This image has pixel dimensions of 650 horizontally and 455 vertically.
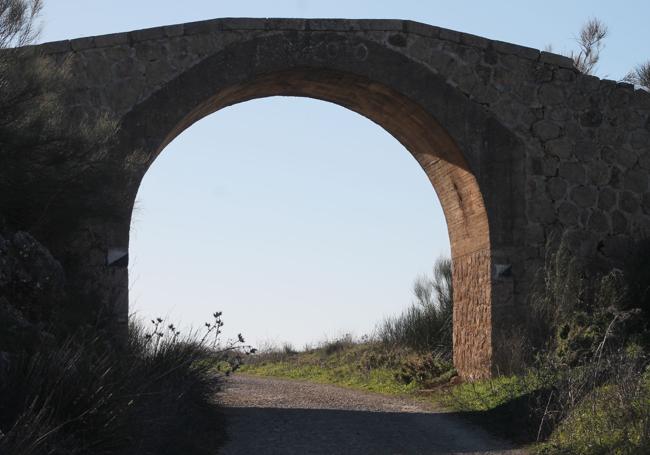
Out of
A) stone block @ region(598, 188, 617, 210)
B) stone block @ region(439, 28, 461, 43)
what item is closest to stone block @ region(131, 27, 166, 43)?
stone block @ region(439, 28, 461, 43)

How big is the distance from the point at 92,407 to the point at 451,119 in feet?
25.0

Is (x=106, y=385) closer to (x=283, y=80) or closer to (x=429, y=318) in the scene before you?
(x=283, y=80)

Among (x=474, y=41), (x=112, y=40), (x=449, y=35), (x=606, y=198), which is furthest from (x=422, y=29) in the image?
(x=112, y=40)

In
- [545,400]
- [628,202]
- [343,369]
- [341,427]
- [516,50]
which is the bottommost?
[545,400]

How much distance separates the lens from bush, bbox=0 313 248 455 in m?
6.31

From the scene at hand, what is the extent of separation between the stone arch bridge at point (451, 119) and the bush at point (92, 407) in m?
3.49

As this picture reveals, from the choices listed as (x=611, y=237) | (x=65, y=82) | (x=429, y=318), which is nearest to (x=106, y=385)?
(x=65, y=82)

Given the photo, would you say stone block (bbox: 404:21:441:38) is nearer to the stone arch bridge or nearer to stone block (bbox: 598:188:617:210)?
the stone arch bridge

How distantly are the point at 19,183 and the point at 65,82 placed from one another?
2520 mm

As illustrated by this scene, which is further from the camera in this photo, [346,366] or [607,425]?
[346,366]

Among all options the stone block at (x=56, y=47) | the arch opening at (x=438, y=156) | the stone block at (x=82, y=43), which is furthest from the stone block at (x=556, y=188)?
the stone block at (x=56, y=47)

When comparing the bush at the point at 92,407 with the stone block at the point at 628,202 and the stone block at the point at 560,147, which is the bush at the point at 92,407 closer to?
the stone block at the point at 560,147

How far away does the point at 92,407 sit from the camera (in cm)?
680

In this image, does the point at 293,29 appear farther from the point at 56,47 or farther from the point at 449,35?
the point at 56,47
